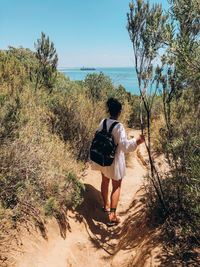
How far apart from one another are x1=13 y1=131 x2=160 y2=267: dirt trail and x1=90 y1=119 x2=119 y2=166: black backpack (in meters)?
1.15

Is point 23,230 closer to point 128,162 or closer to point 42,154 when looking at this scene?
point 42,154

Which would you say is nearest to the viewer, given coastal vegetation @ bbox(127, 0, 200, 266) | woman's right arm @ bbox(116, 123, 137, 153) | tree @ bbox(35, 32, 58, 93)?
coastal vegetation @ bbox(127, 0, 200, 266)

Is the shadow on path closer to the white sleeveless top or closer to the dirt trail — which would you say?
the dirt trail

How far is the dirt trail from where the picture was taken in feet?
7.95

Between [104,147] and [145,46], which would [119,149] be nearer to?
[104,147]

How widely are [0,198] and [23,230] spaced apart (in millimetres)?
520

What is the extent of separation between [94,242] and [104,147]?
1.58m

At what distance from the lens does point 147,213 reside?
3.21 metres

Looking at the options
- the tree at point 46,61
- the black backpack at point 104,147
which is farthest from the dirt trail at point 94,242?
the tree at point 46,61

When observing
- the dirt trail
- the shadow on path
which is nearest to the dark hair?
the dirt trail

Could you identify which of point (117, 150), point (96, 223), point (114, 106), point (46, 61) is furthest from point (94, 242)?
point (46, 61)

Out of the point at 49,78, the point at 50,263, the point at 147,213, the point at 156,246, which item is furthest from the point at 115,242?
the point at 49,78

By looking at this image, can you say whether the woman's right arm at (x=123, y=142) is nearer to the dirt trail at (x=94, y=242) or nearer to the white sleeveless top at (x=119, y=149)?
the white sleeveless top at (x=119, y=149)

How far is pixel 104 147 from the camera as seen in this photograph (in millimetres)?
3178
